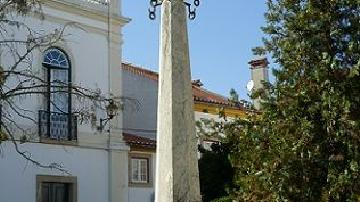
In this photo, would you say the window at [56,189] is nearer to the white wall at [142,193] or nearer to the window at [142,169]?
the white wall at [142,193]

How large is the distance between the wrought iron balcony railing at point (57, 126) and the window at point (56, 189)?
96 cm

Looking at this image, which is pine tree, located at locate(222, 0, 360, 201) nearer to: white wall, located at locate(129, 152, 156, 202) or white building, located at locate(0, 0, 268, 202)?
white building, located at locate(0, 0, 268, 202)

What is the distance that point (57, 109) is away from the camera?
1652 cm

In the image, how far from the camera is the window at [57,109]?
1661cm

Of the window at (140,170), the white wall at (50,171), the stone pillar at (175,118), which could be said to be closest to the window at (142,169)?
the window at (140,170)

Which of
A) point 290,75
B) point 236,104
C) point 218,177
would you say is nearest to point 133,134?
point 218,177

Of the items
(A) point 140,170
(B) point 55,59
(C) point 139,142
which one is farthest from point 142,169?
(B) point 55,59

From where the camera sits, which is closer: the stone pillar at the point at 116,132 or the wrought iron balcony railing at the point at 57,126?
the wrought iron balcony railing at the point at 57,126

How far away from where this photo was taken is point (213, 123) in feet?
30.2

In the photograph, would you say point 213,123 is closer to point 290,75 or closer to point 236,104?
point 236,104

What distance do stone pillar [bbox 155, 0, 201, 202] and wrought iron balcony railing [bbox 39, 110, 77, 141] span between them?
10.6 m

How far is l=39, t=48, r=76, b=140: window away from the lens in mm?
16612

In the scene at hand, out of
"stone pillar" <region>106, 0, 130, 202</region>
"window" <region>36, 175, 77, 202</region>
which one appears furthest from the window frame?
"stone pillar" <region>106, 0, 130, 202</region>

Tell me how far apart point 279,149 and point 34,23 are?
34.0ft
